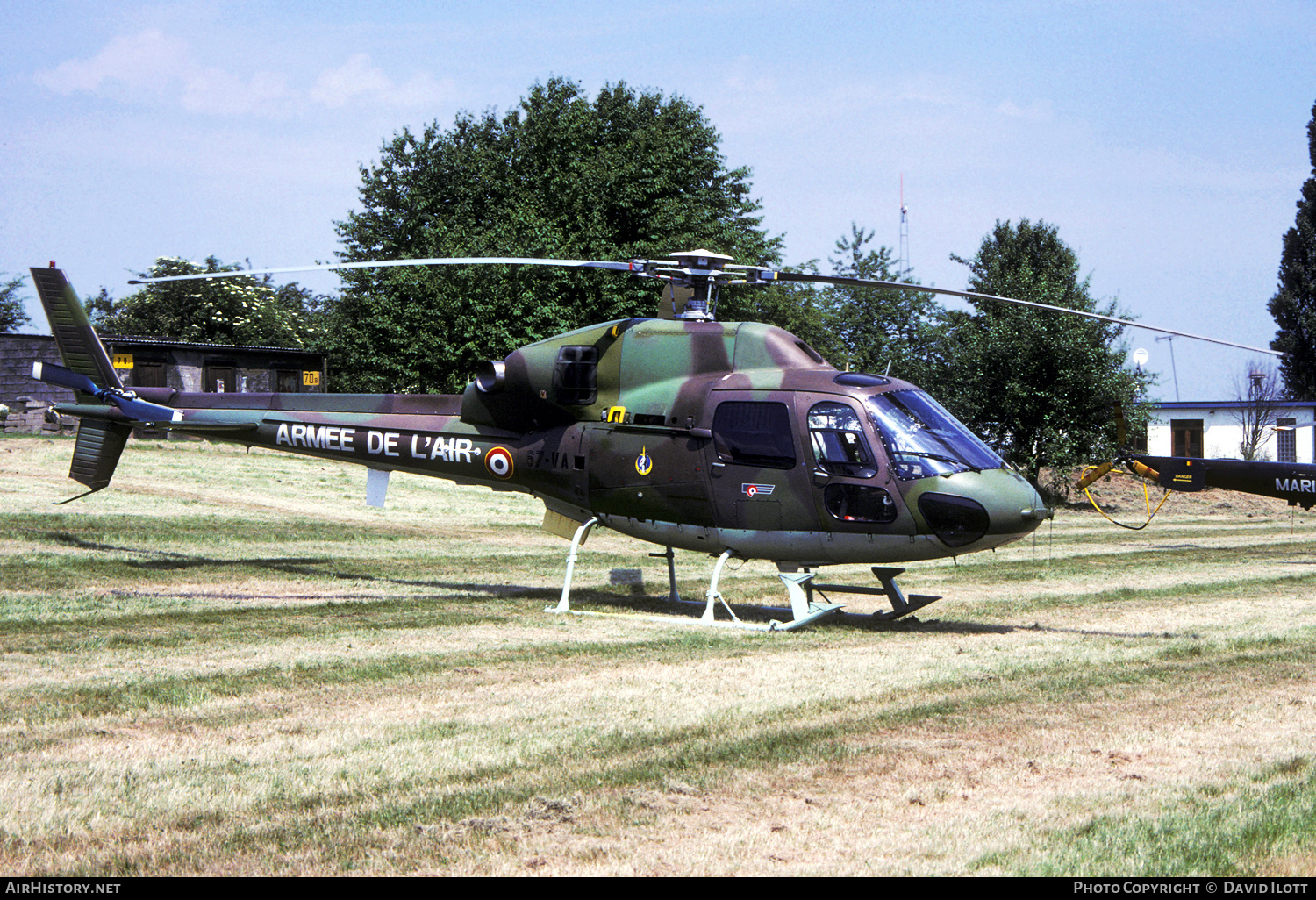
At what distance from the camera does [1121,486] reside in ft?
144

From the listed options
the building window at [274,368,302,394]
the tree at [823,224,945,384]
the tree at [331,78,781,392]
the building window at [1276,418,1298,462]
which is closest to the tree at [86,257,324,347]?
the tree at [331,78,781,392]

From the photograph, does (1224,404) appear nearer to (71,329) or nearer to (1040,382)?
(1040,382)

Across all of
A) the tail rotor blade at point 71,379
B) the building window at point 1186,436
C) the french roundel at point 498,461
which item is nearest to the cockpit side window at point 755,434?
the french roundel at point 498,461

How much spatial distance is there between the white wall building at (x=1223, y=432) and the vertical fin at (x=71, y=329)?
47614 mm

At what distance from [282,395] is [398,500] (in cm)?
1229

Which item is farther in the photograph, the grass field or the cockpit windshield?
the cockpit windshield

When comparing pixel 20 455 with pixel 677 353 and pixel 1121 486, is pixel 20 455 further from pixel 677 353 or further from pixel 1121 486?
pixel 1121 486

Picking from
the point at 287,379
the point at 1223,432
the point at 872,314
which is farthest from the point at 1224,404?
the point at 287,379

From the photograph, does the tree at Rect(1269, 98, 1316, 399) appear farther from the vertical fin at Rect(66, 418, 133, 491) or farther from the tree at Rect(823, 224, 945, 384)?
the vertical fin at Rect(66, 418, 133, 491)

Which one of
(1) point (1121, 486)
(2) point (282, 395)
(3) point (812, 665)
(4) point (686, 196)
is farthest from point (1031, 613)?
(1) point (1121, 486)

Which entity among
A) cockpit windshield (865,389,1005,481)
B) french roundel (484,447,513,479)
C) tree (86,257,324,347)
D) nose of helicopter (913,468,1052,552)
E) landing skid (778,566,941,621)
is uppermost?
tree (86,257,324,347)

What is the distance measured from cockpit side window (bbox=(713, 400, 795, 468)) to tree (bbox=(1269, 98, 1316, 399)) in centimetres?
5593

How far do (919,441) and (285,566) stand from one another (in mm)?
9510

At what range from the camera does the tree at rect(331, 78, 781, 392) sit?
36750mm
